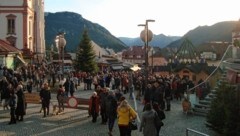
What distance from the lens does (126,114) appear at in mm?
17250

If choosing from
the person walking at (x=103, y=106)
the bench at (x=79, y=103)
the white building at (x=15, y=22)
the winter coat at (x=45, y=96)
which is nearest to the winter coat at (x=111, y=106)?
the person walking at (x=103, y=106)

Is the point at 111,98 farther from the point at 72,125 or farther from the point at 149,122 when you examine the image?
the point at 149,122

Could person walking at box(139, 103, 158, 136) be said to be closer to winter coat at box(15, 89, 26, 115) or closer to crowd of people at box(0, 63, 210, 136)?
crowd of people at box(0, 63, 210, 136)

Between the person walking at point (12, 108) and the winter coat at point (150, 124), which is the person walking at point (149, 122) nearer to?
the winter coat at point (150, 124)

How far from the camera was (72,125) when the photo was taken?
22.7 metres

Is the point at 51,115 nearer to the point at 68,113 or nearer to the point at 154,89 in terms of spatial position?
the point at 68,113

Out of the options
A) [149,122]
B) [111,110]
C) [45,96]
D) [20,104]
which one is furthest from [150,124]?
[45,96]

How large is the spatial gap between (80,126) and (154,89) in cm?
485

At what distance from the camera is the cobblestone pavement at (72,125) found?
67.4 feet

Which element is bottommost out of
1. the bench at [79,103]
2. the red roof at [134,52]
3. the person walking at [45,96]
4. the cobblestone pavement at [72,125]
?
the cobblestone pavement at [72,125]

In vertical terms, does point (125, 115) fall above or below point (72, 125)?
above

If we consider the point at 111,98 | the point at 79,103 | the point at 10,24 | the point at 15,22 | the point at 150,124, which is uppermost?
the point at 15,22

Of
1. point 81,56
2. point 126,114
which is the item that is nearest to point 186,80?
point 126,114

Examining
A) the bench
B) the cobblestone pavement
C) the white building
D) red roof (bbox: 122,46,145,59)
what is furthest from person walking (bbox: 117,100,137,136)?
red roof (bbox: 122,46,145,59)
